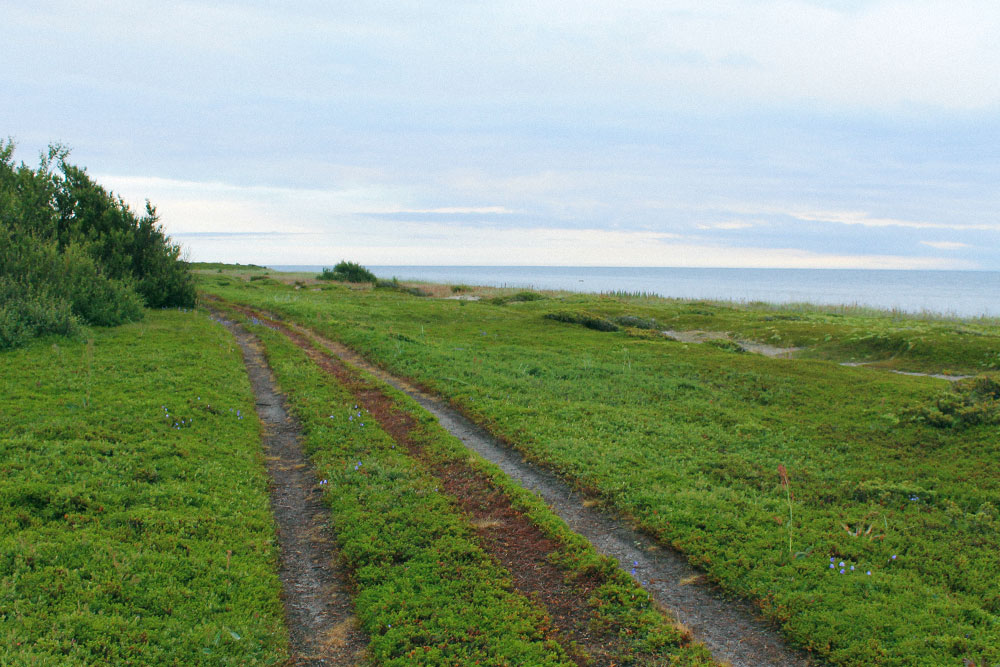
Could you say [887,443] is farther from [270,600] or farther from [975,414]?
[270,600]

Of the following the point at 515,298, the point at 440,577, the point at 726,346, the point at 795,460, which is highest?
the point at 515,298

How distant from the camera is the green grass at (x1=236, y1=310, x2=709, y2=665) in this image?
624 cm

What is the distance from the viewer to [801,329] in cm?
3300

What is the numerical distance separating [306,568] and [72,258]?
2273cm

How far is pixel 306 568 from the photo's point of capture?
7855 mm

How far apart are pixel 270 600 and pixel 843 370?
67.6 ft

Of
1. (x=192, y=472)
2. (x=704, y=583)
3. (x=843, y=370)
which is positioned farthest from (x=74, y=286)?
(x=843, y=370)

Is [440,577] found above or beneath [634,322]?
Result: beneath

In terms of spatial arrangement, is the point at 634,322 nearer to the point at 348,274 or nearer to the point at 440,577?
the point at 440,577

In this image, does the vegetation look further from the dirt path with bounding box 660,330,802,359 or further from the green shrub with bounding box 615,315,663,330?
the dirt path with bounding box 660,330,802,359

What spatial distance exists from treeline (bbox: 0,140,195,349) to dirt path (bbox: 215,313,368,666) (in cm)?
1255

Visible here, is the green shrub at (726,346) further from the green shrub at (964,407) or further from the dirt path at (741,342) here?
the green shrub at (964,407)

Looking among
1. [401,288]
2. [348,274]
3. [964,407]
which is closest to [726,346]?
[964,407]

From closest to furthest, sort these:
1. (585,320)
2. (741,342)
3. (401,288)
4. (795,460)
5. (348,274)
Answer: (795,460), (741,342), (585,320), (401,288), (348,274)
